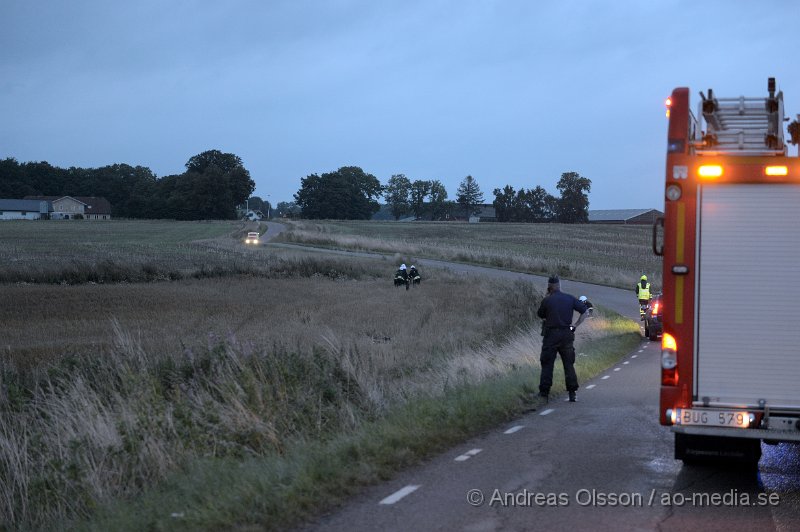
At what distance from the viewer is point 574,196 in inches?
6122

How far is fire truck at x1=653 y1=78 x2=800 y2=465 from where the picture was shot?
8039 millimetres

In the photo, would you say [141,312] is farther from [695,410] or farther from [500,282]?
[695,410]

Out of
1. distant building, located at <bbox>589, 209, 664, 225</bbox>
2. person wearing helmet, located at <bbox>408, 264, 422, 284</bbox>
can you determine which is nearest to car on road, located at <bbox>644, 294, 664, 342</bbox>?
person wearing helmet, located at <bbox>408, 264, 422, 284</bbox>

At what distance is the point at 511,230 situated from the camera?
119 meters

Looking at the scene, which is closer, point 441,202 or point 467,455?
point 467,455

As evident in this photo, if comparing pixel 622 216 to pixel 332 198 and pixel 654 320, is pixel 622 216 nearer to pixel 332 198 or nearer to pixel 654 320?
pixel 332 198

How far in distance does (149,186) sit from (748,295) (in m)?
172

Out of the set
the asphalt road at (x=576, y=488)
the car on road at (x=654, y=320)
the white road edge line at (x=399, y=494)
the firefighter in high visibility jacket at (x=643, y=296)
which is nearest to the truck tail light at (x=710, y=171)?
the asphalt road at (x=576, y=488)

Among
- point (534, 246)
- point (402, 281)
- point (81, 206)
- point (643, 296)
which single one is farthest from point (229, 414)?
point (81, 206)

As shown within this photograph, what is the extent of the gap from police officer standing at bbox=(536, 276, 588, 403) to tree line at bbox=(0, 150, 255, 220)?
14008 centimetres

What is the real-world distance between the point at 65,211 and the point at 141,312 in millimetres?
140812

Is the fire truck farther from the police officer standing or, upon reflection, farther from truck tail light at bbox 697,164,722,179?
the police officer standing

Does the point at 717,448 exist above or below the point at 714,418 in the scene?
below

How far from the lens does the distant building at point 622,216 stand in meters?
160
